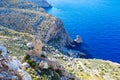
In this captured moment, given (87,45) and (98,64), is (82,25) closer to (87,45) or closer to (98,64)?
(87,45)

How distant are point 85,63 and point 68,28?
280 feet

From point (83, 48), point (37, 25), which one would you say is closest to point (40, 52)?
point (83, 48)

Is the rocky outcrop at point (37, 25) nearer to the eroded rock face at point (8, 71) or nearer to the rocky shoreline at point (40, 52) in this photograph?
the rocky shoreline at point (40, 52)

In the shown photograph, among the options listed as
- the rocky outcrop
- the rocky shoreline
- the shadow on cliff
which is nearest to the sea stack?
the rocky shoreline

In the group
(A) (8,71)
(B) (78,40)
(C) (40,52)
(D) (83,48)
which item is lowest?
(D) (83,48)

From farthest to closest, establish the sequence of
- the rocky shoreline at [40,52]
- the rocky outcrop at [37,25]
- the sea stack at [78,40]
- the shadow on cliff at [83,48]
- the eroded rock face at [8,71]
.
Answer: the sea stack at [78,40] < the rocky outcrop at [37,25] < the shadow on cliff at [83,48] < the rocky shoreline at [40,52] < the eroded rock face at [8,71]

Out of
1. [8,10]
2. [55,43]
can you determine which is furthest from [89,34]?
[8,10]

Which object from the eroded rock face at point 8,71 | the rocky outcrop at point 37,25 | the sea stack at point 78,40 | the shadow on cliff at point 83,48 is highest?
the eroded rock face at point 8,71

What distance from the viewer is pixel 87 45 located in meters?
160

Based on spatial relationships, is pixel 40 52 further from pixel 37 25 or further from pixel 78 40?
pixel 78 40

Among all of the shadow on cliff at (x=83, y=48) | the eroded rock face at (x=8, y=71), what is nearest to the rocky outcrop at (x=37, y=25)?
the shadow on cliff at (x=83, y=48)

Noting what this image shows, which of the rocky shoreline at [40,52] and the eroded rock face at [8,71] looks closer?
the eroded rock face at [8,71]

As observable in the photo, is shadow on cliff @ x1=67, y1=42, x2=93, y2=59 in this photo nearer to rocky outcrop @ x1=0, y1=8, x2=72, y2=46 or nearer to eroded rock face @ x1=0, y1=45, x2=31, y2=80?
rocky outcrop @ x1=0, y1=8, x2=72, y2=46

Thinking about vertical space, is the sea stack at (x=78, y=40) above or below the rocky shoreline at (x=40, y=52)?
below
